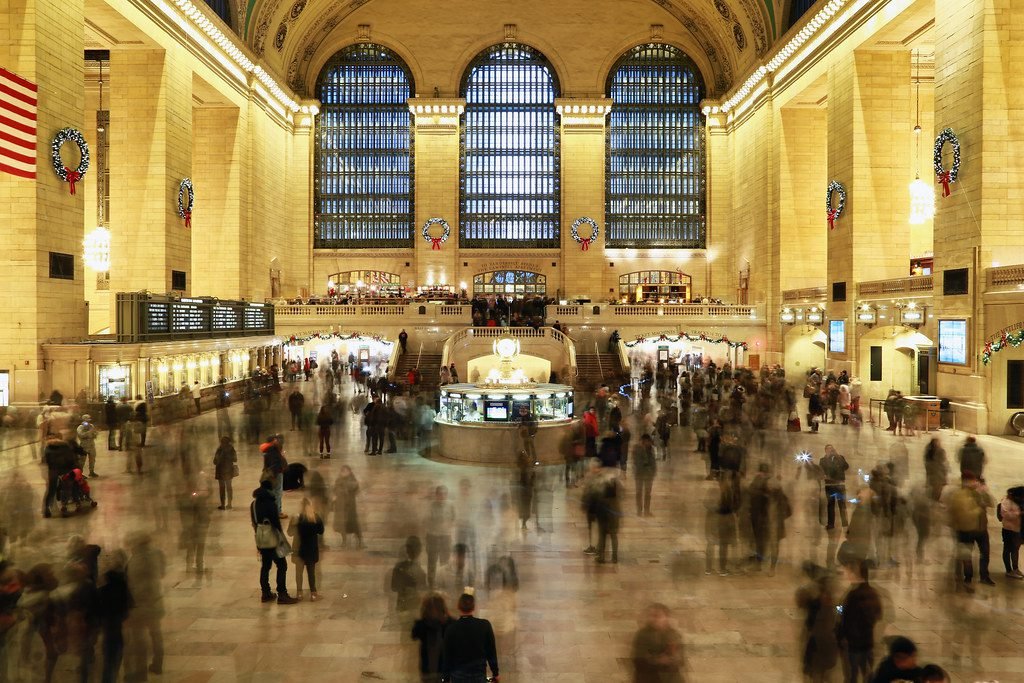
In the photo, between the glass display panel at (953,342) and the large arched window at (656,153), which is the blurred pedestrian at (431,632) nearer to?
the glass display panel at (953,342)

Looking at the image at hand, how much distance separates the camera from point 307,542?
24.2 feet

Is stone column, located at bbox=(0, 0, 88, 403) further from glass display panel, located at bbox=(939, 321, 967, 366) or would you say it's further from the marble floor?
glass display panel, located at bbox=(939, 321, 967, 366)

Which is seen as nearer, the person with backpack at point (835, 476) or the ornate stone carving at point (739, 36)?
the person with backpack at point (835, 476)

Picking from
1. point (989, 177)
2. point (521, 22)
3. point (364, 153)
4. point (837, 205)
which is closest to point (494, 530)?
point (989, 177)

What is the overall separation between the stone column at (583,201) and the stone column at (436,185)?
20.4ft

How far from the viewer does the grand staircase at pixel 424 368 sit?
26.0 metres

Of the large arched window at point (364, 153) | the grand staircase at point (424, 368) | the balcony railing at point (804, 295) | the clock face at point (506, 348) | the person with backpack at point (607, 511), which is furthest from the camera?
the large arched window at point (364, 153)

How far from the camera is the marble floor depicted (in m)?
6.15

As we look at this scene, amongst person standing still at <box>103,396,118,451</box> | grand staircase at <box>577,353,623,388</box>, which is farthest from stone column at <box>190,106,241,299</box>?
person standing still at <box>103,396,118,451</box>

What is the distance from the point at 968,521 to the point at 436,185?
36.8 meters

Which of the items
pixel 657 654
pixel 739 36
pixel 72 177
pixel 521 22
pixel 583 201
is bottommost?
pixel 657 654

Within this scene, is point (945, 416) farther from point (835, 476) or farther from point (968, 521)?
point (968, 521)

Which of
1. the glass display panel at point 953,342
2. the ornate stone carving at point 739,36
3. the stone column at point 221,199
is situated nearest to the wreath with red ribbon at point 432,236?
the stone column at point 221,199

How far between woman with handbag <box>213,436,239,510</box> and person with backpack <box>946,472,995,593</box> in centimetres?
911
